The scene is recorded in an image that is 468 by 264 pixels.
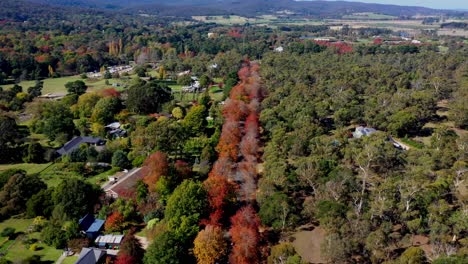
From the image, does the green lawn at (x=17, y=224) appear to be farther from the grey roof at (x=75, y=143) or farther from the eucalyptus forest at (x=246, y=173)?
the grey roof at (x=75, y=143)

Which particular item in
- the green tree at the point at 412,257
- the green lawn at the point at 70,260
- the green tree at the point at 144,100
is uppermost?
the green tree at the point at 144,100

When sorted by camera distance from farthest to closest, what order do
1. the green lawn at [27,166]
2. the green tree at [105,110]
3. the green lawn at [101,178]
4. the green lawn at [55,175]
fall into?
the green tree at [105,110] < the green lawn at [27,166] < the green lawn at [101,178] < the green lawn at [55,175]

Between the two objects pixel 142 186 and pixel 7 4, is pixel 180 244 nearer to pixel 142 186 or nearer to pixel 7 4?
pixel 142 186

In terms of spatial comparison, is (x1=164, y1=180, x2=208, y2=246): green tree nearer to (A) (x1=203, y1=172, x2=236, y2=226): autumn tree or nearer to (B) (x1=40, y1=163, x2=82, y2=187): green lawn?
(A) (x1=203, y1=172, x2=236, y2=226): autumn tree

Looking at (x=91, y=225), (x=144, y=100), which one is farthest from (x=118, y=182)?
(x=144, y=100)

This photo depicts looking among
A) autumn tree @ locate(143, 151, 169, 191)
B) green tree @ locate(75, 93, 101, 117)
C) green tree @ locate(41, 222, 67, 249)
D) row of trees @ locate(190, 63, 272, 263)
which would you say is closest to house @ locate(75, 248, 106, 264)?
green tree @ locate(41, 222, 67, 249)

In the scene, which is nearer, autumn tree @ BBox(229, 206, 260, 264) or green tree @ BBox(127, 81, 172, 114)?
autumn tree @ BBox(229, 206, 260, 264)

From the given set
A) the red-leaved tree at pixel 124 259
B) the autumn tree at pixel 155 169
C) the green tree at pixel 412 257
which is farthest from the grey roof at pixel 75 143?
the green tree at pixel 412 257
